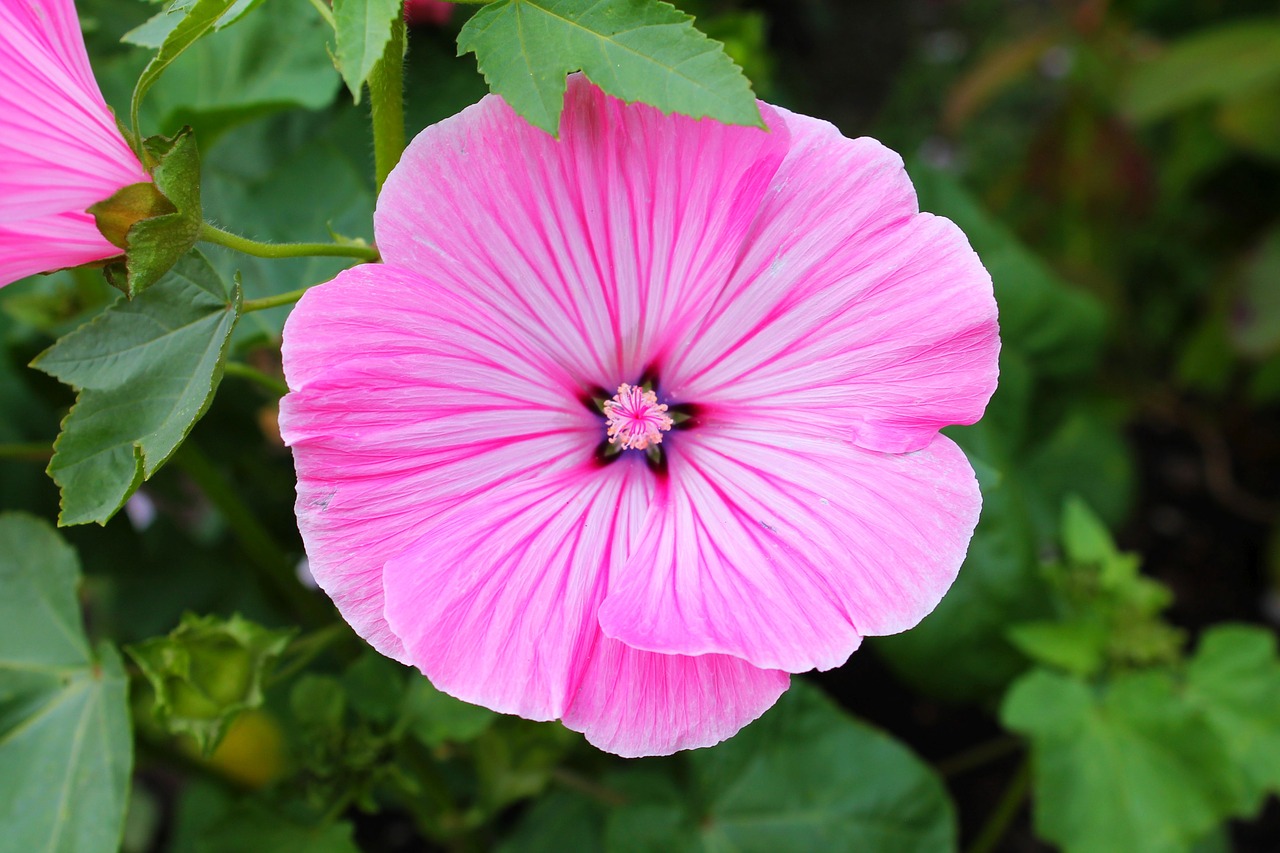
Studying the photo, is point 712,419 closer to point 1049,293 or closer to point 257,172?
point 257,172

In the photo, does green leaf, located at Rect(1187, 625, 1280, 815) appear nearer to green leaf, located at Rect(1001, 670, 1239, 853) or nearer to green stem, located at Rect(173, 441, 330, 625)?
green leaf, located at Rect(1001, 670, 1239, 853)

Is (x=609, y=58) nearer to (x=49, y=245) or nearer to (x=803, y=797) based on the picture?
(x=49, y=245)

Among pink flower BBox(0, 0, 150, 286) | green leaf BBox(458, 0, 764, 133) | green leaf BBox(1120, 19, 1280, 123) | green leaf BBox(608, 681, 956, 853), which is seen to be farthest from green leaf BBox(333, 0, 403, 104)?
green leaf BBox(1120, 19, 1280, 123)

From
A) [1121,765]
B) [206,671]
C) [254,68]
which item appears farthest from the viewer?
[1121,765]

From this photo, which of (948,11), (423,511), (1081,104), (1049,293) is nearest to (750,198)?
(423,511)

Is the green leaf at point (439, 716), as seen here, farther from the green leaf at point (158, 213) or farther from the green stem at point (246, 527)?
the green leaf at point (158, 213)

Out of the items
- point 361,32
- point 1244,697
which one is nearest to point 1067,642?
point 1244,697
